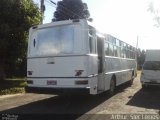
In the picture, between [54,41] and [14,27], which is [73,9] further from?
[54,41]

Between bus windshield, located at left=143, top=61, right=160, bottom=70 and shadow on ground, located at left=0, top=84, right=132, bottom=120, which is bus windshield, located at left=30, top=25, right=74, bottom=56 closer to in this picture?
shadow on ground, located at left=0, top=84, right=132, bottom=120

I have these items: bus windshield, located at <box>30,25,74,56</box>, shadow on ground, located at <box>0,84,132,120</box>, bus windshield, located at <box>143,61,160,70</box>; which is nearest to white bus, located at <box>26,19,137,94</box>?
bus windshield, located at <box>30,25,74,56</box>

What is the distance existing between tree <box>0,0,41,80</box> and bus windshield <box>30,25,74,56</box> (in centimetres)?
690

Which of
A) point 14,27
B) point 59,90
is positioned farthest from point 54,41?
point 14,27

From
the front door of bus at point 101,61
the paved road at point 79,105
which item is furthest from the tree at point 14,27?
the front door of bus at point 101,61

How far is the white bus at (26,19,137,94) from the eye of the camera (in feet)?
39.0

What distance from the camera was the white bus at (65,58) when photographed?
39.0 ft

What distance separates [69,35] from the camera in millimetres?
12266

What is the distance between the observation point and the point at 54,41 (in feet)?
41.3

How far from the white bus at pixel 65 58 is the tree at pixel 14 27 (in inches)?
276

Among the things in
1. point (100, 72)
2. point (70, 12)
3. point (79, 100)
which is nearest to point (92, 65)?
point (100, 72)

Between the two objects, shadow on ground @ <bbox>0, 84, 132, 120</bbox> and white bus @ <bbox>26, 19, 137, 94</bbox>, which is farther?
white bus @ <bbox>26, 19, 137, 94</bbox>

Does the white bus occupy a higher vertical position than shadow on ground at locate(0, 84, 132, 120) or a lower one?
higher

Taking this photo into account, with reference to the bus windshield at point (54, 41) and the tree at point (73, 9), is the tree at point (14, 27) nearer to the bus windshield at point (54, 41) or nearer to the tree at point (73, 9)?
the bus windshield at point (54, 41)
